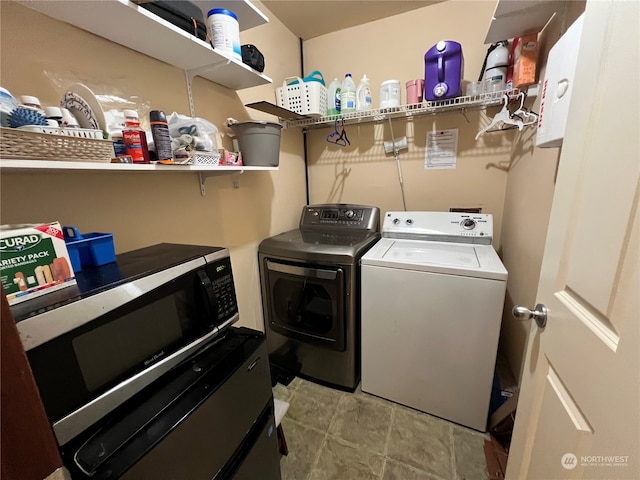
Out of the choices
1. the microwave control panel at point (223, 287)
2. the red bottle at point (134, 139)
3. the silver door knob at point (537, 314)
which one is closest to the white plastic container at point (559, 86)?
the silver door knob at point (537, 314)

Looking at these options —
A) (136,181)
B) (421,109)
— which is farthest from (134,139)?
(421,109)

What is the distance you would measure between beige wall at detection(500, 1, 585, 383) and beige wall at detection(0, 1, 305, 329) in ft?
5.13

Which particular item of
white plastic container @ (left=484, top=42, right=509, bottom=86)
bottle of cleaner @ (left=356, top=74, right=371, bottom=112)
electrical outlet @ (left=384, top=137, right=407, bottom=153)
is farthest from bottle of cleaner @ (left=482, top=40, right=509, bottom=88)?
bottle of cleaner @ (left=356, top=74, right=371, bottom=112)

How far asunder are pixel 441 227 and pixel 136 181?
1.72m

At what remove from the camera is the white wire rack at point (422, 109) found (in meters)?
1.55

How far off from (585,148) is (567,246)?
239mm

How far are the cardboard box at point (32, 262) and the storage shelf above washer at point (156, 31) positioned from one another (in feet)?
2.19

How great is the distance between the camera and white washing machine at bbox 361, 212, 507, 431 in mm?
1279

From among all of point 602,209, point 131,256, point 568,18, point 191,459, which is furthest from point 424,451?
point 568,18

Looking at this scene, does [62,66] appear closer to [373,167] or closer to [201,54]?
[201,54]

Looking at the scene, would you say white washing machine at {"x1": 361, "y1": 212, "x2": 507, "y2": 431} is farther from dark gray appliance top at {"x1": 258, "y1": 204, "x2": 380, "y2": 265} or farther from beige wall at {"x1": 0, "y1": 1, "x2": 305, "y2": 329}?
beige wall at {"x1": 0, "y1": 1, "x2": 305, "y2": 329}

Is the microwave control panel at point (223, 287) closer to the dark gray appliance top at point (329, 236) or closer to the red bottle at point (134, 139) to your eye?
the red bottle at point (134, 139)

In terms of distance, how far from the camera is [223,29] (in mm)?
1052

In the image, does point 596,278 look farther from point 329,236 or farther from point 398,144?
point 398,144
